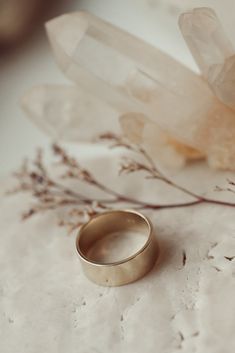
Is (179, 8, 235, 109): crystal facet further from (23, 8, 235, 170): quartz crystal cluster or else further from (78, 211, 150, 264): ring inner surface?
(78, 211, 150, 264): ring inner surface

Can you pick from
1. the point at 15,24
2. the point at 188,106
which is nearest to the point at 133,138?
the point at 188,106

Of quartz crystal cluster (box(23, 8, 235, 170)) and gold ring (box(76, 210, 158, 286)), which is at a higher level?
quartz crystal cluster (box(23, 8, 235, 170))

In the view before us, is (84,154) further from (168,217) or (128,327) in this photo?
(128,327)

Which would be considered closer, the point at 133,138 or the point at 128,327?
the point at 128,327

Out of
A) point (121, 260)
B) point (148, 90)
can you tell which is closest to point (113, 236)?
point (121, 260)

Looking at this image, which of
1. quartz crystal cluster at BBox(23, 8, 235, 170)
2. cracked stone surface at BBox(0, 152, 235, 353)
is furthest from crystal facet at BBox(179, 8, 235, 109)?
cracked stone surface at BBox(0, 152, 235, 353)

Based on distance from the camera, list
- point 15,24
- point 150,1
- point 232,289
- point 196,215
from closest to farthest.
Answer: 1. point 232,289
2. point 196,215
3. point 150,1
4. point 15,24

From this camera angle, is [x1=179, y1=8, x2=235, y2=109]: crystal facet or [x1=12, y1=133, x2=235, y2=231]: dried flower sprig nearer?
[x1=179, y1=8, x2=235, y2=109]: crystal facet

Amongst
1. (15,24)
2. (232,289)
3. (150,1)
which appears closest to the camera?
(232,289)
